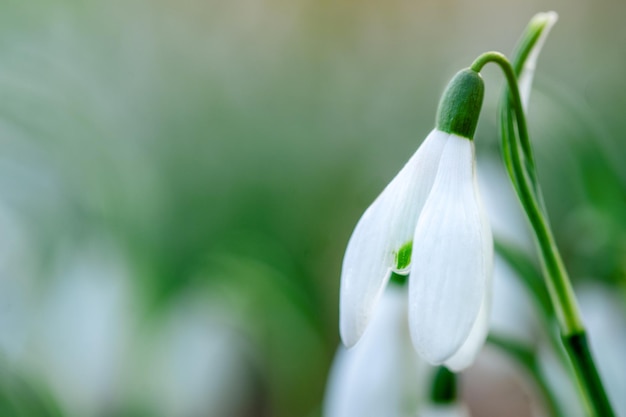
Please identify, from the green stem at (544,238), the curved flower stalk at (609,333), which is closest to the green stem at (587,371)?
the green stem at (544,238)

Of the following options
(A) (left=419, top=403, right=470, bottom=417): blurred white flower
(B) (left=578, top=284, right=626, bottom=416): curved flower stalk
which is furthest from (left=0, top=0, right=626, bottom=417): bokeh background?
(A) (left=419, top=403, right=470, bottom=417): blurred white flower

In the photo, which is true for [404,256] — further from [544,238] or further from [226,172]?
[226,172]

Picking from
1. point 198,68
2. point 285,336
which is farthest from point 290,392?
point 198,68

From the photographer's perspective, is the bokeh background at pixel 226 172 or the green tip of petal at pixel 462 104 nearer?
the green tip of petal at pixel 462 104

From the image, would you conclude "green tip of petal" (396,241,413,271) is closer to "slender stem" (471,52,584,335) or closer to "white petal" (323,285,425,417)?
"slender stem" (471,52,584,335)

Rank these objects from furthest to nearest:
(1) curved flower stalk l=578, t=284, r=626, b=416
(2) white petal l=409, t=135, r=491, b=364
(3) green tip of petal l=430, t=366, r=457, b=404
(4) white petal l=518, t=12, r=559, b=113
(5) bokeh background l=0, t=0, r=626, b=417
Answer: (5) bokeh background l=0, t=0, r=626, b=417 < (1) curved flower stalk l=578, t=284, r=626, b=416 < (3) green tip of petal l=430, t=366, r=457, b=404 < (4) white petal l=518, t=12, r=559, b=113 < (2) white petal l=409, t=135, r=491, b=364

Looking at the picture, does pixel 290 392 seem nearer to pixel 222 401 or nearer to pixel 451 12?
pixel 222 401

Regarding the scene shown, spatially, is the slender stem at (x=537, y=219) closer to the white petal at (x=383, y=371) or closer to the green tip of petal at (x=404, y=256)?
the green tip of petal at (x=404, y=256)
